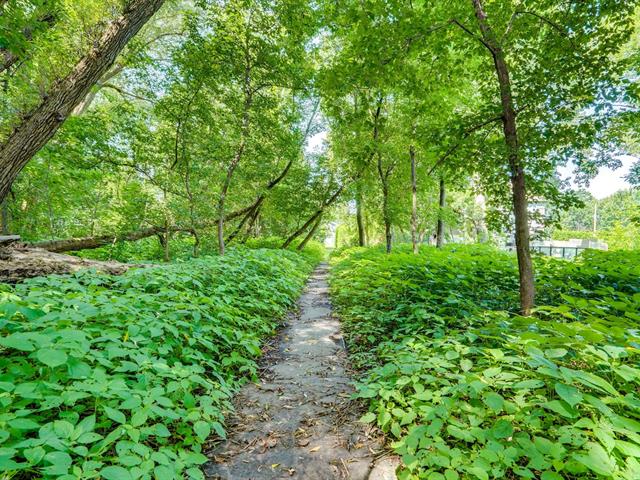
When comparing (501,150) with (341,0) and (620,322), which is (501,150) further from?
(341,0)

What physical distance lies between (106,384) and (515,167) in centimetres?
482

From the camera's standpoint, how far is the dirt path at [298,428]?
→ 199cm

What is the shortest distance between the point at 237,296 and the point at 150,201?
18.0 ft

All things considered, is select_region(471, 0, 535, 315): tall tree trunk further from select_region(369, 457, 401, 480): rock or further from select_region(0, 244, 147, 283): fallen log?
select_region(0, 244, 147, 283): fallen log

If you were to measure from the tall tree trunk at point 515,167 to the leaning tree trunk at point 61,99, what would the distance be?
15.2ft

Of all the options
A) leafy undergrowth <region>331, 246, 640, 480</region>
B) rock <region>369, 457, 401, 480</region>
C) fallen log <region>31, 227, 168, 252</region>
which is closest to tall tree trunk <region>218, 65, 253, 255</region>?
fallen log <region>31, 227, 168, 252</region>

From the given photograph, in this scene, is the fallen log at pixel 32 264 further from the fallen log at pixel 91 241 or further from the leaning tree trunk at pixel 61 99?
the fallen log at pixel 91 241

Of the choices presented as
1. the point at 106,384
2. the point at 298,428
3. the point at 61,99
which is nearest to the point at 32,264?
the point at 61,99

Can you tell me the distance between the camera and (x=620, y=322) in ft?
8.66

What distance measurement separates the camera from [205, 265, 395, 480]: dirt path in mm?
1987

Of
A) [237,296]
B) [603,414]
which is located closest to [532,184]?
[603,414]

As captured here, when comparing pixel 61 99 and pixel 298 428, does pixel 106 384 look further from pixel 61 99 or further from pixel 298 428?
pixel 61 99

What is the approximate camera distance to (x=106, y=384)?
183 cm

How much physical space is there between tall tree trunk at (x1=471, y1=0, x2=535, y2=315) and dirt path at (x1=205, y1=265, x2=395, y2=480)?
2.62 m
